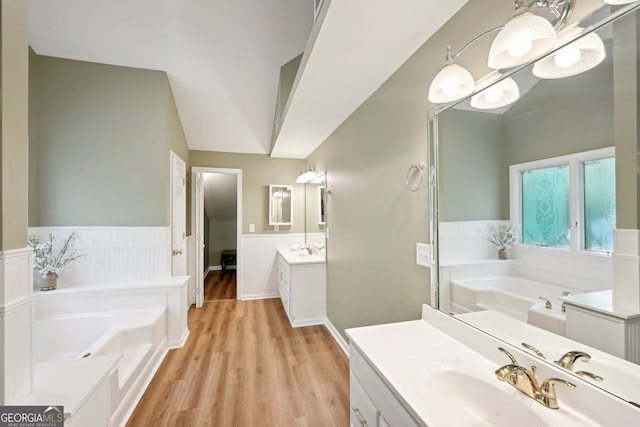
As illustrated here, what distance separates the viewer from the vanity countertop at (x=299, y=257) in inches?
125

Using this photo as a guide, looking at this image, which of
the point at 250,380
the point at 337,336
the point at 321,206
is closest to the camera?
the point at 250,380

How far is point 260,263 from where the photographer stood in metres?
4.18

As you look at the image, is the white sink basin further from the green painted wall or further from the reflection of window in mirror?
the green painted wall

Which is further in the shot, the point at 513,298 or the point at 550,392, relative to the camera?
the point at 513,298

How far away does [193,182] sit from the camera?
383cm

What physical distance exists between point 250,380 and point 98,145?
258 centimetres

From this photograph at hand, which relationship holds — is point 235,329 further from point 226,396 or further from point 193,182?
point 193,182

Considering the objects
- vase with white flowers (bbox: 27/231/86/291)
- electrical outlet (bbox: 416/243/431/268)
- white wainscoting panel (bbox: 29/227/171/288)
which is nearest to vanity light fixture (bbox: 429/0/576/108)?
electrical outlet (bbox: 416/243/431/268)

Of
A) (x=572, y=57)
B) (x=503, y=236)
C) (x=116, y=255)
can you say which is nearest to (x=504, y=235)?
(x=503, y=236)

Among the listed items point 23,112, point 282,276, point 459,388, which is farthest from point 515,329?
point 282,276

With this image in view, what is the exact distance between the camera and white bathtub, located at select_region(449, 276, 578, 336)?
0.84 meters

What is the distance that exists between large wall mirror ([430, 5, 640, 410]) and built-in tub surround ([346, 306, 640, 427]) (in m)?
0.05

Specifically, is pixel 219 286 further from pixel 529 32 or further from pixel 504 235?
pixel 529 32

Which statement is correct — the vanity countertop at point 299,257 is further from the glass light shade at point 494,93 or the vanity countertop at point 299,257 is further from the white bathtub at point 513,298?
the glass light shade at point 494,93
